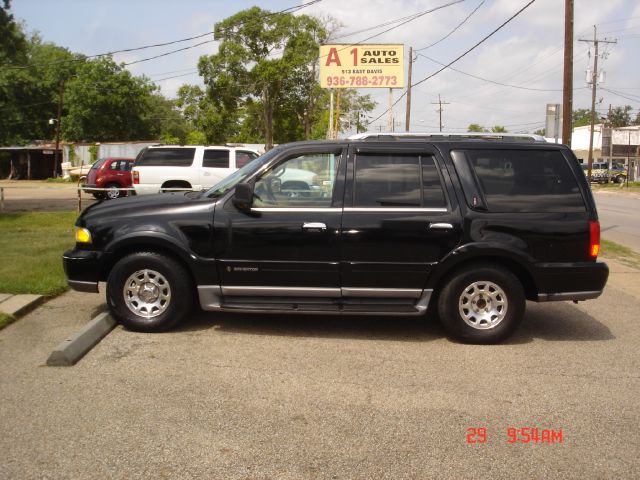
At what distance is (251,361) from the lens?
196 inches

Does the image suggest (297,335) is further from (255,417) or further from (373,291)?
(255,417)

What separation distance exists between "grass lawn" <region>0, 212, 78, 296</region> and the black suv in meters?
1.65

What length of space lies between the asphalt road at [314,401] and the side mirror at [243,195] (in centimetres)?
127

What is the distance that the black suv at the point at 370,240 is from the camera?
17.7 feet

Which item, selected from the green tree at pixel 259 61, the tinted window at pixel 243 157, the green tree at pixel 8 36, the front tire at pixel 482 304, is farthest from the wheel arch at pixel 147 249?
the green tree at pixel 259 61

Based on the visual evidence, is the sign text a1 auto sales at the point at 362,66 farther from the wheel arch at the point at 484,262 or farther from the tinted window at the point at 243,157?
the wheel arch at the point at 484,262

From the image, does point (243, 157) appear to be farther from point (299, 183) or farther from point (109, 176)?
point (299, 183)

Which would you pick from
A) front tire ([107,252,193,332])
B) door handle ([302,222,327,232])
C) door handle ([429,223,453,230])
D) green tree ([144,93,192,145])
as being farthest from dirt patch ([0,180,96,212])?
green tree ([144,93,192,145])

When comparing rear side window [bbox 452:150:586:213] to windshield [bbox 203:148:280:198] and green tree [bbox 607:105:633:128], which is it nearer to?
windshield [bbox 203:148:280:198]

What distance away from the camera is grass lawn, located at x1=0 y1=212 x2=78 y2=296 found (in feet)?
22.9

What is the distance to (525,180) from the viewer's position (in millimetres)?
5527

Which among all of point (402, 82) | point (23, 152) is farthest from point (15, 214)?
point (23, 152)

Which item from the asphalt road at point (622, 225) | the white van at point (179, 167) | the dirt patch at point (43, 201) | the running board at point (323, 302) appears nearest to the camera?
the running board at point (323, 302)
